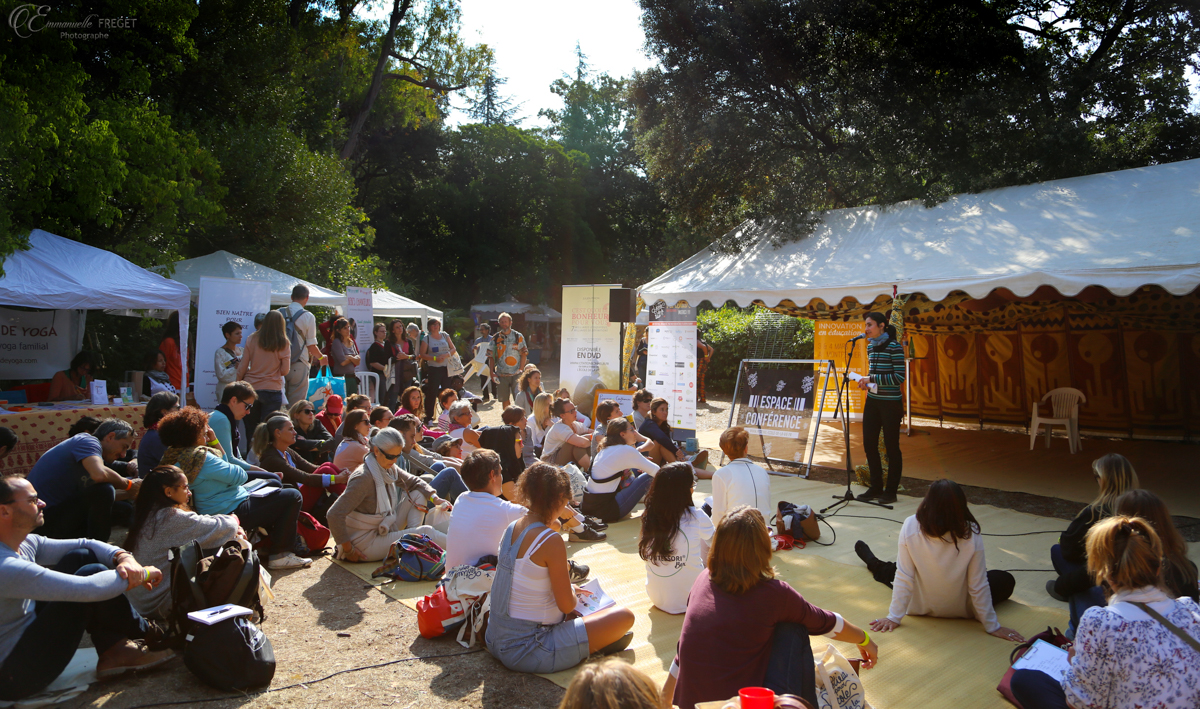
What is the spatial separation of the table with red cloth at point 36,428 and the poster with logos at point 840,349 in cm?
951

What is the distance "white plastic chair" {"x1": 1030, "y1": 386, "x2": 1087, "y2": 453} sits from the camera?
9242 mm

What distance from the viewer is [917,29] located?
11.7m

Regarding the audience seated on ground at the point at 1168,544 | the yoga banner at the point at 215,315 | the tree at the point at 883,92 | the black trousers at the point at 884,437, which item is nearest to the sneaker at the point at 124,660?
the audience seated on ground at the point at 1168,544

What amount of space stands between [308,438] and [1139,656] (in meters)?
6.18

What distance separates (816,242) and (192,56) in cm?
1016

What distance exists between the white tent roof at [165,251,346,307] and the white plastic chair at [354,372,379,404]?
4.70ft

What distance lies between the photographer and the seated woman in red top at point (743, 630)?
7.91 ft

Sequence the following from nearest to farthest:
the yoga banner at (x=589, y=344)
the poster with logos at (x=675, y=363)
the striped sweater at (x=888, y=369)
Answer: the striped sweater at (x=888, y=369) → the poster with logos at (x=675, y=363) → the yoga banner at (x=589, y=344)

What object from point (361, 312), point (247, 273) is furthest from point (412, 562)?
point (247, 273)

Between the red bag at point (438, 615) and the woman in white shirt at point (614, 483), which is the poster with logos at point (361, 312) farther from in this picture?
the red bag at point (438, 615)

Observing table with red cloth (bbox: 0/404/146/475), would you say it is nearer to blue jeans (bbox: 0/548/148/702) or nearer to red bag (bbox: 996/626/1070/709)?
blue jeans (bbox: 0/548/148/702)

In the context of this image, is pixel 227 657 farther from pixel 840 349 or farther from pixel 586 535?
pixel 840 349

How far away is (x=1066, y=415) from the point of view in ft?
30.9

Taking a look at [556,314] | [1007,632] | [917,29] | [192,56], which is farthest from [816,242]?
[556,314]
